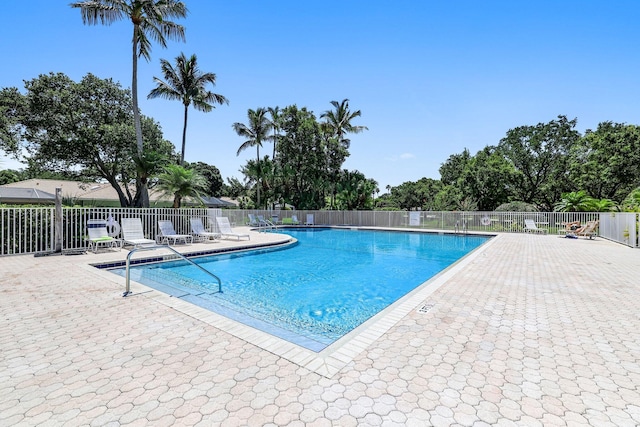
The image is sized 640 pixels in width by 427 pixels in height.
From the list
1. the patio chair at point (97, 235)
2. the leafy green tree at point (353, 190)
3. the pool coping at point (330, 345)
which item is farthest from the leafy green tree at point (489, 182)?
the patio chair at point (97, 235)

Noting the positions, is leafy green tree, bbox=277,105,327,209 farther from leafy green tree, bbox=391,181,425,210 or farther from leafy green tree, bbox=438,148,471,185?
leafy green tree, bbox=391,181,425,210

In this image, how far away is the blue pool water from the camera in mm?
4859

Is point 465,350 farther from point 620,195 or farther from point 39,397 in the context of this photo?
point 620,195

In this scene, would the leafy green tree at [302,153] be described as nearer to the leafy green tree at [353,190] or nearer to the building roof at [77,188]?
the leafy green tree at [353,190]

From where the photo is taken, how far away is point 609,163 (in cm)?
2377

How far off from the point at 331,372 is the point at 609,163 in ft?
104

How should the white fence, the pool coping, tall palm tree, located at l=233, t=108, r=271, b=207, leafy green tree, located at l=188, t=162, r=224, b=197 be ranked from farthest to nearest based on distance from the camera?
1. leafy green tree, located at l=188, t=162, r=224, b=197
2. tall palm tree, located at l=233, t=108, r=271, b=207
3. the white fence
4. the pool coping

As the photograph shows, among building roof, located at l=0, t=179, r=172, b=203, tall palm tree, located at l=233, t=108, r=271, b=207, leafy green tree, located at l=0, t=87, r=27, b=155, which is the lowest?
building roof, located at l=0, t=179, r=172, b=203

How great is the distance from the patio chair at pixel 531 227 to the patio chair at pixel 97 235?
2180 cm

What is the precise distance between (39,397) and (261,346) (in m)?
1.74

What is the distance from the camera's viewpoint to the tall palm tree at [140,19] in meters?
14.6

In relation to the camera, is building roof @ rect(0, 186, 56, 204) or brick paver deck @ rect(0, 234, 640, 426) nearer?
brick paver deck @ rect(0, 234, 640, 426)

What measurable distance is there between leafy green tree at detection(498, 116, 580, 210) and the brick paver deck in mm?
30346

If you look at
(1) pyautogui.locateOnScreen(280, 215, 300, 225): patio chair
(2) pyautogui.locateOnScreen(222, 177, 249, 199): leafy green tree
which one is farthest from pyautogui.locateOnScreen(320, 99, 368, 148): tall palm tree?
(2) pyautogui.locateOnScreen(222, 177, 249, 199): leafy green tree
